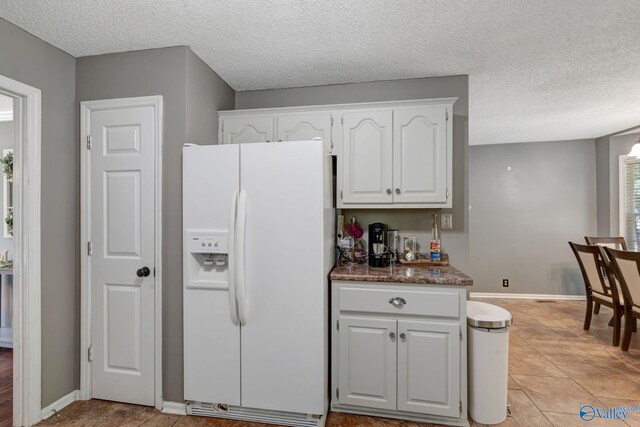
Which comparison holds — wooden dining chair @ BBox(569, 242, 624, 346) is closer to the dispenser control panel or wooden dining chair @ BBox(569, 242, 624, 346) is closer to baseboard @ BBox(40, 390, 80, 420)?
the dispenser control panel

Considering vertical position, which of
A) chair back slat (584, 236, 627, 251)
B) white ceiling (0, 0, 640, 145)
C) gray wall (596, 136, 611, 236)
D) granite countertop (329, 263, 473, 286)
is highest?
white ceiling (0, 0, 640, 145)

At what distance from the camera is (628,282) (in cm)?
304

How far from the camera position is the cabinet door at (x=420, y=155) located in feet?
7.95

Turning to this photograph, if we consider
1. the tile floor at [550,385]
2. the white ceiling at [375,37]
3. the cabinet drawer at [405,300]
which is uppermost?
the white ceiling at [375,37]

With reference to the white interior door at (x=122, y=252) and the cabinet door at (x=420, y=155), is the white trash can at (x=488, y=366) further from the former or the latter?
the white interior door at (x=122, y=252)

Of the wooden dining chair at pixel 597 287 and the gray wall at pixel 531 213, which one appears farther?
the gray wall at pixel 531 213

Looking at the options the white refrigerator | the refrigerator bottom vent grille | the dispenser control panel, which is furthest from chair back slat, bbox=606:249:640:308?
the dispenser control panel

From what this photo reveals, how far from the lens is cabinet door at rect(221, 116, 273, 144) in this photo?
265cm

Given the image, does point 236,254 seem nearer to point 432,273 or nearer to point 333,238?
point 333,238

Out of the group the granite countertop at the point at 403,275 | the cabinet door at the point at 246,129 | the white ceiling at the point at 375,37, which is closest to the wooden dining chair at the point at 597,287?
the white ceiling at the point at 375,37

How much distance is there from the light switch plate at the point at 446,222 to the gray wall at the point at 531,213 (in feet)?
9.25

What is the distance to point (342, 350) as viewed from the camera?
2.14 meters

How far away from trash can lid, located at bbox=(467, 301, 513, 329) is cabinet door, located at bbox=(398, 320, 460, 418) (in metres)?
0.14

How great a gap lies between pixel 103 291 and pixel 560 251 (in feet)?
19.3
